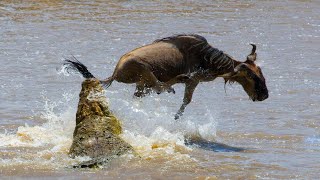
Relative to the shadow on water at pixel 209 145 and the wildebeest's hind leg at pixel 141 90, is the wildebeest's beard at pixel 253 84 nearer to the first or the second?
the shadow on water at pixel 209 145

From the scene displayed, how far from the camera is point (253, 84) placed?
9.67 m

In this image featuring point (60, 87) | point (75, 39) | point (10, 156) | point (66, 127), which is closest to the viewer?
point (10, 156)

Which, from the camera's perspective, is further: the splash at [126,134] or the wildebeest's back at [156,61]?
the wildebeest's back at [156,61]

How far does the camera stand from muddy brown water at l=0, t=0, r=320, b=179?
7.61 metres

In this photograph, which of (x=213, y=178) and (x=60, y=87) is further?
(x=60, y=87)

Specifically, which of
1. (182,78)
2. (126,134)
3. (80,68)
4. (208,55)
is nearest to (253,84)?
(208,55)

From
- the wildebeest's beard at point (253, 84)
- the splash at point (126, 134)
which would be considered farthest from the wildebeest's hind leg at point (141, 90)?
the wildebeest's beard at point (253, 84)

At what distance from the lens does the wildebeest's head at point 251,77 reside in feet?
31.3

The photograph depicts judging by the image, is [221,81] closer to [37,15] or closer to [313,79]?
[313,79]

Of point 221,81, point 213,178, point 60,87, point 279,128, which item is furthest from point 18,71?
point 213,178

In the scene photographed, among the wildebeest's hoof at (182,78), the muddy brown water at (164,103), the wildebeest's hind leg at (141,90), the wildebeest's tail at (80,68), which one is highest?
the wildebeest's tail at (80,68)

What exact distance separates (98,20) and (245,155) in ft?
39.1

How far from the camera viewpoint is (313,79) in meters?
12.5

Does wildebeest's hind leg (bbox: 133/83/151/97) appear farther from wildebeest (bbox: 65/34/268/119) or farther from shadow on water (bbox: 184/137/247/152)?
shadow on water (bbox: 184/137/247/152)
